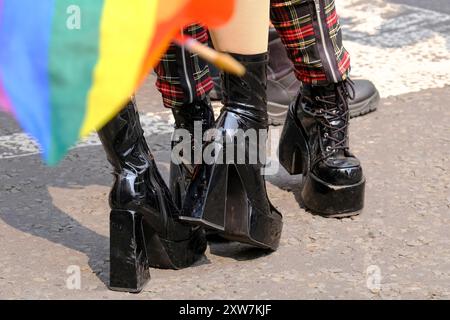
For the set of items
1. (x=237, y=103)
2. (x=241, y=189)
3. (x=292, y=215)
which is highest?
(x=237, y=103)

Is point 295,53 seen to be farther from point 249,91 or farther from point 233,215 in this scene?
point 233,215

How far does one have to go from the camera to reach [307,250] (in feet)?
9.82

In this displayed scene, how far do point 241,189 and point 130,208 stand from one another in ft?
1.05

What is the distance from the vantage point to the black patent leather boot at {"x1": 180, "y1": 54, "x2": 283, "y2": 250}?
8.87 feet

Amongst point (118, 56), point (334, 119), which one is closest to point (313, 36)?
point (334, 119)

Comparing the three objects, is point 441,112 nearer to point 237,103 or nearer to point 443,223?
point 443,223

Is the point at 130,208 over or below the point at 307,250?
over

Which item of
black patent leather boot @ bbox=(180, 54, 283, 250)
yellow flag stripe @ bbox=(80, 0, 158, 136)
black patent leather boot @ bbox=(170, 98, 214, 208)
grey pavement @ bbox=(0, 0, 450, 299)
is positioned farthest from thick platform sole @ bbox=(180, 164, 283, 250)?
yellow flag stripe @ bbox=(80, 0, 158, 136)

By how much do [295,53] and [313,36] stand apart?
8 cm

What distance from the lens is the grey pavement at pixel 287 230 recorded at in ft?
9.11

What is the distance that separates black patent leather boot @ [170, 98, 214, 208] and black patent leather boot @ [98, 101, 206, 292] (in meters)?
0.29

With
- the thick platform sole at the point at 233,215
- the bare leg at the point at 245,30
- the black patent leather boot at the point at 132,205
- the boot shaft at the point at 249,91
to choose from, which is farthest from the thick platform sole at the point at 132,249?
the bare leg at the point at 245,30

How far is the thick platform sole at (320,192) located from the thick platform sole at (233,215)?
1.05 ft
